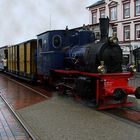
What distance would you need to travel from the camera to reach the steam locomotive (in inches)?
495

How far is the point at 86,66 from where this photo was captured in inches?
543

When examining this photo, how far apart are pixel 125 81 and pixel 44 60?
6.06m

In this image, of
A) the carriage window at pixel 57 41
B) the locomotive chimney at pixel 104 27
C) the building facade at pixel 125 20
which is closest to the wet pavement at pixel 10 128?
the locomotive chimney at pixel 104 27

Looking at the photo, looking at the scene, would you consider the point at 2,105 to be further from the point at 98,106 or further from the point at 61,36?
the point at 61,36

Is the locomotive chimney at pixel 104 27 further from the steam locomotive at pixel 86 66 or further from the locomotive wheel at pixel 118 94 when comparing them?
the locomotive wheel at pixel 118 94

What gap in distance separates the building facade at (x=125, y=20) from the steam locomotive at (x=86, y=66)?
82.2 feet

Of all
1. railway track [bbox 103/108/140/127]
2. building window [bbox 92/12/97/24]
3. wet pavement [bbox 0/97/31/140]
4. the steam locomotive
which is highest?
building window [bbox 92/12/97/24]

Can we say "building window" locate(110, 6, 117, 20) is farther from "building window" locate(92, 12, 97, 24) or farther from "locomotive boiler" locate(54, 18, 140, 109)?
"locomotive boiler" locate(54, 18, 140, 109)

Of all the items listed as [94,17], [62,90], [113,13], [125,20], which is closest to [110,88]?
[62,90]

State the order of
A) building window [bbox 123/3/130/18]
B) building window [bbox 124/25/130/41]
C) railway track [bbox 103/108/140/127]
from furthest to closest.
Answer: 1. building window [bbox 124/25/130/41]
2. building window [bbox 123/3/130/18]
3. railway track [bbox 103/108/140/127]

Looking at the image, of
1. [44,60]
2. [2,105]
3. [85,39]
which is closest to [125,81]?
[85,39]

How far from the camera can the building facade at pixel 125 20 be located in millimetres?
44384

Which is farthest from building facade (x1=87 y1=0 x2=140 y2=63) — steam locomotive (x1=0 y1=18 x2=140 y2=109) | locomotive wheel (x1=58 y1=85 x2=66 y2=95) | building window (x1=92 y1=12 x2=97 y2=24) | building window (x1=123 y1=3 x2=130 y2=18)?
locomotive wheel (x1=58 y1=85 x2=66 y2=95)

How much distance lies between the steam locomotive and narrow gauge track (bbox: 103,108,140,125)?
0.32 meters
